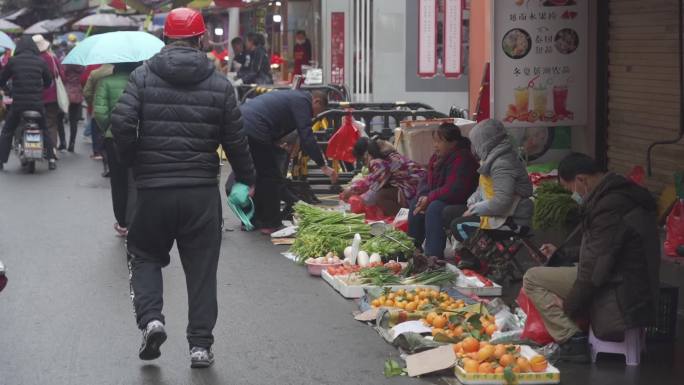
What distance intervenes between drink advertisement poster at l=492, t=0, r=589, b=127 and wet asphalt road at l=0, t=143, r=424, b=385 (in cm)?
250

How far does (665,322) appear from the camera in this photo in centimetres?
829

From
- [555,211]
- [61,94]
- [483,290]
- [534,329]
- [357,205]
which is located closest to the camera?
[534,329]

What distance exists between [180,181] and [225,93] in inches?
23.6

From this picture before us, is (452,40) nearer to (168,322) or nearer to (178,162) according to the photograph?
(168,322)

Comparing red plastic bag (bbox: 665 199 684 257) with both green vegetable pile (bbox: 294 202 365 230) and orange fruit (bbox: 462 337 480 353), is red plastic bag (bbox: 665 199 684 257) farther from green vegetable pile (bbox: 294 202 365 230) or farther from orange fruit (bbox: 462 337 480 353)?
orange fruit (bbox: 462 337 480 353)

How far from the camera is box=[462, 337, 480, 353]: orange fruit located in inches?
300

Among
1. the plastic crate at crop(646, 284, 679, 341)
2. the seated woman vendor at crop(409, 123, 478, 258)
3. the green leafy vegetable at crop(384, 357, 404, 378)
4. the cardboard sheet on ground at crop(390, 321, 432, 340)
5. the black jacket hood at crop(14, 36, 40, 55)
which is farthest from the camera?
the black jacket hood at crop(14, 36, 40, 55)

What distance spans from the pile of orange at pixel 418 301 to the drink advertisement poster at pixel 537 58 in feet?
8.65

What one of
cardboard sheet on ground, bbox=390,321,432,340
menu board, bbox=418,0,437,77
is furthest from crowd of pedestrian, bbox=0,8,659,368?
menu board, bbox=418,0,437,77

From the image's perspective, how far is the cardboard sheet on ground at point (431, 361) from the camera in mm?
7508

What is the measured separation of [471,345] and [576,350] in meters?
0.73

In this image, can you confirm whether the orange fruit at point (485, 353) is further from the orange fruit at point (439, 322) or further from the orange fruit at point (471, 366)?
the orange fruit at point (439, 322)

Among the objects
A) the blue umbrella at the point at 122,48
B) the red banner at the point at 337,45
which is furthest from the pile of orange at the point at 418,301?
the red banner at the point at 337,45

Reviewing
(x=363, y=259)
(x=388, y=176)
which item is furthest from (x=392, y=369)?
(x=388, y=176)
